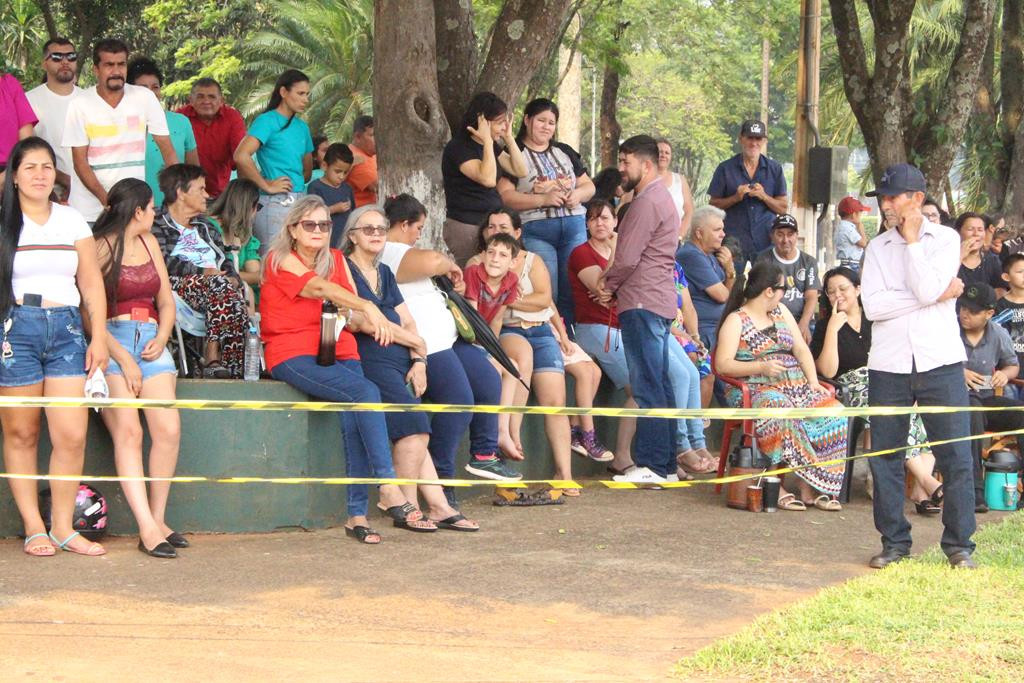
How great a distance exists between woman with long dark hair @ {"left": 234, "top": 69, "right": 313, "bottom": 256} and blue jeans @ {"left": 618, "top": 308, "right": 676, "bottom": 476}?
Result: 262cm

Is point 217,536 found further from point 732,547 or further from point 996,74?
point 996,74


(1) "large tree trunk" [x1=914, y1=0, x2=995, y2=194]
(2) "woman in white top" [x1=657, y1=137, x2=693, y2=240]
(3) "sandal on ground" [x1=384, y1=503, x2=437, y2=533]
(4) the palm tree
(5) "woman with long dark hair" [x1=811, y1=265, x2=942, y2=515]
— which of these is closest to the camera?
(3) "sandal on ground" [x1=384, y1=503, x2=437, y2=533]

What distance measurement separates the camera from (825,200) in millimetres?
14125

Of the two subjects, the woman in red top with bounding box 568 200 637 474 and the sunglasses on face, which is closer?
the sunglasses on face

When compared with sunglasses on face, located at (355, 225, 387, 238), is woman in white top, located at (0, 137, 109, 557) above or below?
below

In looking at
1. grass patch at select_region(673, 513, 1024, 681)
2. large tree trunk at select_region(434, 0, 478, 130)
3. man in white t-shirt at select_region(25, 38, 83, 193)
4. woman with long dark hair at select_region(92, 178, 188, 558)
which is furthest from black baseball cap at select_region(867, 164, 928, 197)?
man in white t-shirt at select_region(25, 38, 83, 193)

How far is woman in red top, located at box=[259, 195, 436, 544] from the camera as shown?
7973mm

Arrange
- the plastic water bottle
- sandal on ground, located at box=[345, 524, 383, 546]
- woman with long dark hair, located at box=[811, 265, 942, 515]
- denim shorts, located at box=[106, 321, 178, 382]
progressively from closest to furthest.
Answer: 1. denim shorts, located at box=[106, 321, 178, 382]
2. sandal on ground, located at box=[345, 524, 383, 546]
3. the plastic water bottle
4. woman with long dark hair, located at box=[811, 265, 942, 515]

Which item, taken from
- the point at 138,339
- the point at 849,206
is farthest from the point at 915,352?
the point at 849,206

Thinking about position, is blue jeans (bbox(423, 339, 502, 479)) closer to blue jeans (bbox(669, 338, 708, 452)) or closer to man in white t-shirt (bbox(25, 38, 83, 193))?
blue jeans (bbox(669, 338, 708, 452))

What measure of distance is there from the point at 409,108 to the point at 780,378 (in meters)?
3.09

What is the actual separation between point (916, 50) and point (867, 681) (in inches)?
1219

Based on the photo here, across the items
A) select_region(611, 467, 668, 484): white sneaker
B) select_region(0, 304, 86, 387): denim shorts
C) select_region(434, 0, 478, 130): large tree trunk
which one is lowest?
select_region(611, 467, 668, 484): white sneaker

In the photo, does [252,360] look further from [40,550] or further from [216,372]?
[40,550]
